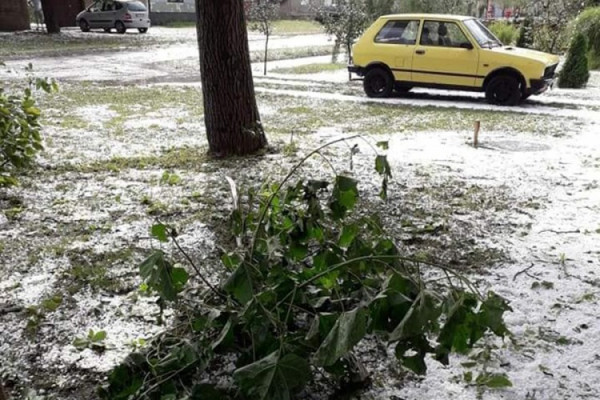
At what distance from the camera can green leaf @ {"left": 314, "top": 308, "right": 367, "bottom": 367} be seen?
181 centimetres

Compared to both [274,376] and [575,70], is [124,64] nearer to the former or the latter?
[575,70]

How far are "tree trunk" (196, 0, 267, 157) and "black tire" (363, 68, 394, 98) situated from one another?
5.67m

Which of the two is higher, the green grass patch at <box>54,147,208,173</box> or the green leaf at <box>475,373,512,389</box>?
the green grass patch at <box>54,147,208,173</box>

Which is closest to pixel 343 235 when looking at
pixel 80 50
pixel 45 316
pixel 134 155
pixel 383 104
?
pixel 45 316

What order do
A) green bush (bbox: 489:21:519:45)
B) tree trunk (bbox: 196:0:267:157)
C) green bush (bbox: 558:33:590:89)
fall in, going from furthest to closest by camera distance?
green bush (bbox: 489:21:519:45) < green bush (bbox: 558:33:590:89) < tree trunk (bbox: 196:0:267:157)

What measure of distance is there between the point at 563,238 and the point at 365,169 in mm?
2461

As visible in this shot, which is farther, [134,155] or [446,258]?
[134,155]

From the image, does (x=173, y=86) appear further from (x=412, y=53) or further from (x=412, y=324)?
(x=412, y=324)

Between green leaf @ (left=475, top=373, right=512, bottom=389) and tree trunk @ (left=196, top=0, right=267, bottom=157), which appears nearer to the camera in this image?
green leaf @ (left=475, top=373, right=512, bottom=389)

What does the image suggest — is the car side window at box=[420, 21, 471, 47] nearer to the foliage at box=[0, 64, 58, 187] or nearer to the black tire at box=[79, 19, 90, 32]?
the foliage at box=[0, 64, 58, 187]

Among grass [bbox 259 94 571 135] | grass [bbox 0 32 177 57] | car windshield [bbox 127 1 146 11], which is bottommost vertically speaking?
grass [bbox 259 94 571 135]

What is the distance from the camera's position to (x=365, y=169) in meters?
6.32

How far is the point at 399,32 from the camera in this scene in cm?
1167

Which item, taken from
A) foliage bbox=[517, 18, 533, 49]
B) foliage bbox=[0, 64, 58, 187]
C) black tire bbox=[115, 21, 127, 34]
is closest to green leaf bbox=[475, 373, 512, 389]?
foliage bbox=[0, 64, 58, 187]
